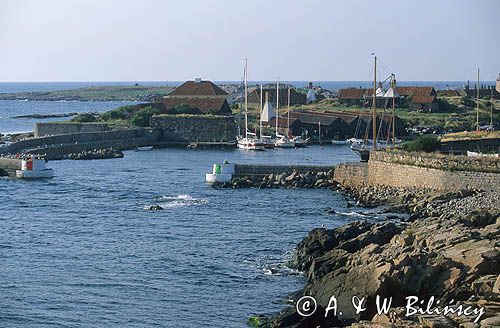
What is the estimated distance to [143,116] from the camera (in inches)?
2896

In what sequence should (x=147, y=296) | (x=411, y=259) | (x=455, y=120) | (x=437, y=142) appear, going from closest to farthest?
(x=411, y=259), (x=147, y=296), (x=437, y=142), (x=455, y=120)

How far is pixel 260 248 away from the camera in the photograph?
28453 mm

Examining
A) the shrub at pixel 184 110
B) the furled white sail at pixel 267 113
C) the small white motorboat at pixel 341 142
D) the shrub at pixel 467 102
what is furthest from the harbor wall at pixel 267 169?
the shrub at pixel 467 102

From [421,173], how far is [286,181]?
23.4ft

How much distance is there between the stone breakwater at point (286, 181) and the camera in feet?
143

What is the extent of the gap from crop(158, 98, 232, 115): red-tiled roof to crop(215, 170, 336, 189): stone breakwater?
32.5 metres

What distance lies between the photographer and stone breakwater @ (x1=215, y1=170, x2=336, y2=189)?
4369 centimetres

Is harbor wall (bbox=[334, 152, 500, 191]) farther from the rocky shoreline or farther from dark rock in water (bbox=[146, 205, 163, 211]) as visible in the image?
dark rock in water (bbox=[146, 205, 163, 211])

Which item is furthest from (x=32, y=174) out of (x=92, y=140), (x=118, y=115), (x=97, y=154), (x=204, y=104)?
(x=204, y=104)

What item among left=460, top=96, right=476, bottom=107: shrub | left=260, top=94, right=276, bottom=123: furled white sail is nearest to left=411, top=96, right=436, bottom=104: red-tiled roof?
left=460, top=96, right=476, bottom=107: shrub

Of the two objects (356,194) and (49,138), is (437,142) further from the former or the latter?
(49,138)

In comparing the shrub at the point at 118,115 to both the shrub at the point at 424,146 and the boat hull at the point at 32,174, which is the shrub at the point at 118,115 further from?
the shrub at the point at 424,146

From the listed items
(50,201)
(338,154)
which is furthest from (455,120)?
(50,201)

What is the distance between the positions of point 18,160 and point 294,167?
42.7ft
